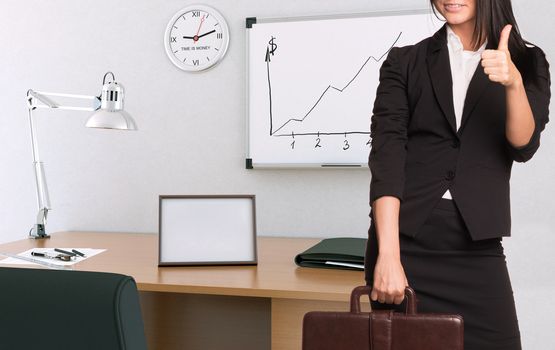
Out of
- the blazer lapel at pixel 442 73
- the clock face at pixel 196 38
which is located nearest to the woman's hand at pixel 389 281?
the blazer lapel at pixel 442 73

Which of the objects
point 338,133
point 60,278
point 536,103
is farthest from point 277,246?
point 60,278

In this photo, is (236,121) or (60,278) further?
(236,121)

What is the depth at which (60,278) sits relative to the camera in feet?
2.39

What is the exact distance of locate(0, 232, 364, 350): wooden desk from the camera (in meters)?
1.59

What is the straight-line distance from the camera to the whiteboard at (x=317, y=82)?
7.81 feet

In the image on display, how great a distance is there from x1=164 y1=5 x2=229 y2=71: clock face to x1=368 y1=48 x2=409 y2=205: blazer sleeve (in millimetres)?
1375

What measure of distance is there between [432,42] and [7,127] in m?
2.16

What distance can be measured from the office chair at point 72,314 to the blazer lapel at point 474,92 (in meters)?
0.76

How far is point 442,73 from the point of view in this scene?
1.23m

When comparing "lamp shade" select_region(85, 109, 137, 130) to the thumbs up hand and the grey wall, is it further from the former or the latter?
the thumbs up hand

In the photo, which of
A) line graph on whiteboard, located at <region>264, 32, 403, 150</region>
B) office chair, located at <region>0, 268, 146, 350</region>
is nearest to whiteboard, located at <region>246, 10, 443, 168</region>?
line graph on whiteboard, located at <region>264, 32, 403, 150</region>

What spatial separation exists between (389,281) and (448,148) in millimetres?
283

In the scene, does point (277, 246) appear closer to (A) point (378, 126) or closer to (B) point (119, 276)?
(A) point (378, 126)

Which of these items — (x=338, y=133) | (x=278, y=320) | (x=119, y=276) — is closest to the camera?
(x=119, y=276)
